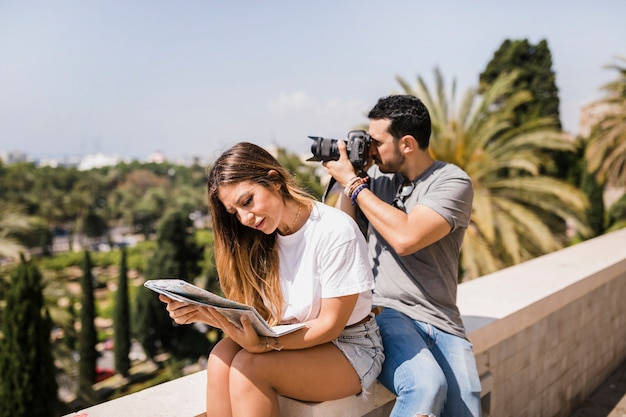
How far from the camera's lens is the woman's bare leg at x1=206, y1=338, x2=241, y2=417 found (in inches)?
66.6

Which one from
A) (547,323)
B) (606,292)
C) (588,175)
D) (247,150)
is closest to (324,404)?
(247,150)

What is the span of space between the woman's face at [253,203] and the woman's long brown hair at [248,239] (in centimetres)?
2

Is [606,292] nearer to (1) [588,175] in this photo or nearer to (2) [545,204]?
(2) [545,204]

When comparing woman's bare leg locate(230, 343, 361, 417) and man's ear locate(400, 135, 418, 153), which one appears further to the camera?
man's ear locate(400, 135, 418, 153)

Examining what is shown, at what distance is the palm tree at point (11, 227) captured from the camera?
1186 centimetres

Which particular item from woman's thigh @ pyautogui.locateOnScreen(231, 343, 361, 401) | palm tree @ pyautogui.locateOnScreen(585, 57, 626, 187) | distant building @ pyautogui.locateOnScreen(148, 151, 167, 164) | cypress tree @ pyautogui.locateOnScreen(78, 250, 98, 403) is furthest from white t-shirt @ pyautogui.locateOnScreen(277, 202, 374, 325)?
distant building @ pyautogui.locateOnScreen(148, 151, 167, 164)

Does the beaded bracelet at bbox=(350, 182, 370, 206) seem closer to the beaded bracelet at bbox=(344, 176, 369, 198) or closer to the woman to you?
the beaded bracelet at bbox=(344, 176, 369, 198)

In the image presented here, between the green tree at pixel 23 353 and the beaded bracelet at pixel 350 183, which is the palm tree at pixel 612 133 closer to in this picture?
the green tree at pixel 23 353

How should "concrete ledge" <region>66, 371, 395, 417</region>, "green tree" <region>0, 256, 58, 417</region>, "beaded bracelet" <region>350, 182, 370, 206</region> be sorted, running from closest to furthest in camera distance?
"concrete ledge" <region>66, 371, 395, 417</region> → "beaded bracelet" <region>350, 182, 370, 206</region> → "green tree" <region>0, 256, 58, 417</region>

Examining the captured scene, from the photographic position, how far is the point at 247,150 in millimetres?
1846

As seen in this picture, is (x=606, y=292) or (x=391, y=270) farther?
(x=606, y=292)

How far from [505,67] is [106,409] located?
74.5 ft

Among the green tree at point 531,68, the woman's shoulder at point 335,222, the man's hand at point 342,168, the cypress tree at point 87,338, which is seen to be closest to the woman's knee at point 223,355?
the woman's shoulder at point 335,222

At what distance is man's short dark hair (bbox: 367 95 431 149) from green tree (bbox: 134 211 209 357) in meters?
22.0
